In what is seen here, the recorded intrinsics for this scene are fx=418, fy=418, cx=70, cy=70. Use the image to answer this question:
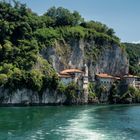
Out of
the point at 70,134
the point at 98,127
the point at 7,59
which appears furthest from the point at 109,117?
the point at 7,59

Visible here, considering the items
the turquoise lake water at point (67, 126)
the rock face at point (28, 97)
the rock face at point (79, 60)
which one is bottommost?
the turquoise lake water at point (67, 126)

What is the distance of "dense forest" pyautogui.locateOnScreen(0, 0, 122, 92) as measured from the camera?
77062 mm

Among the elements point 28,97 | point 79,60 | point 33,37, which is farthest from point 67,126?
point 79,60

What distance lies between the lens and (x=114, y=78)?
93875mm

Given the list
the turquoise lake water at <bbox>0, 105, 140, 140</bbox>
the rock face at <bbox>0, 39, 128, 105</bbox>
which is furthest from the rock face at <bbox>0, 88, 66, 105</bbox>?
the turquoise lake water at <bbox>0, 105, 140, 140</bbox>

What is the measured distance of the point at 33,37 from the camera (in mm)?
88750

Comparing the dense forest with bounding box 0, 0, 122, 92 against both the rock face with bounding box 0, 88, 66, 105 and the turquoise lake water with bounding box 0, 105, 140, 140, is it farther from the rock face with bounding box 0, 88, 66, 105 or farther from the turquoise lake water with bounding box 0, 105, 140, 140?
the turquoise lake water with bounding box 0, 105, 140, 140

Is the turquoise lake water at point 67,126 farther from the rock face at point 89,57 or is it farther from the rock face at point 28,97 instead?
the rock face at point 89,57

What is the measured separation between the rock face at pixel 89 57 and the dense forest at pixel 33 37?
161 centimetres

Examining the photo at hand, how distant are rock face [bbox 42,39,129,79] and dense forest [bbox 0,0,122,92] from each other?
161cm

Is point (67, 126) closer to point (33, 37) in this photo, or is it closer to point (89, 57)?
point (33, 37)

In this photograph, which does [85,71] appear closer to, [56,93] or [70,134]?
[56,93]

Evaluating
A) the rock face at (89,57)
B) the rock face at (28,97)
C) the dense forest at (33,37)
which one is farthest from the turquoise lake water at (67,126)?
the rock face at (89,57)

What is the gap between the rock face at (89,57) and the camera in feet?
294
